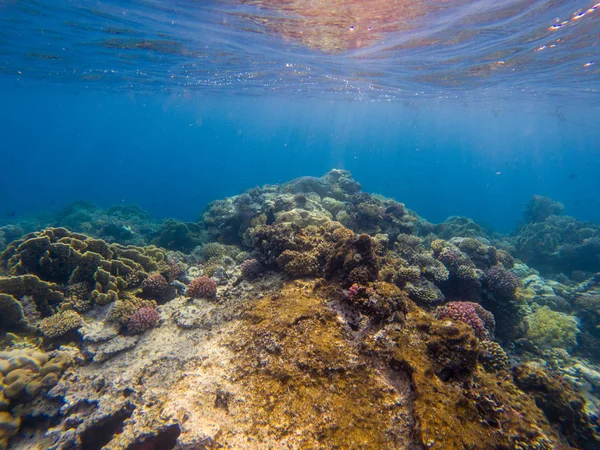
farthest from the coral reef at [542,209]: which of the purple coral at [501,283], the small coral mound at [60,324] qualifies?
the small coral mound at [60,324]

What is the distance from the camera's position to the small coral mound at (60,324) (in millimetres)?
6020

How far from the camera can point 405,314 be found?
14.4 feet

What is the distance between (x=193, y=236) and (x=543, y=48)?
83.3 ft

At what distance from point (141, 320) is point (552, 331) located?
12527 mm

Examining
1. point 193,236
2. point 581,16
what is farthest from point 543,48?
point 193,236

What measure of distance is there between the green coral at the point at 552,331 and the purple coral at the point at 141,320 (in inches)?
449

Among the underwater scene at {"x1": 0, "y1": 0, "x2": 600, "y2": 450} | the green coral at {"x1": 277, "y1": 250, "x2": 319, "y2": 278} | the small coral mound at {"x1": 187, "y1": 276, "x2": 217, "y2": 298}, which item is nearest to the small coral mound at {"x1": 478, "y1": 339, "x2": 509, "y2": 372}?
the underwater scene at {"x1": 0, "y1": 0, "x2": 600, "y2": 450}

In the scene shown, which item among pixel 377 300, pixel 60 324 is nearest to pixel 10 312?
pixel 60 324

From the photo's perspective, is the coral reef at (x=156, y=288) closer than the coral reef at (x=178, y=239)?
Yes

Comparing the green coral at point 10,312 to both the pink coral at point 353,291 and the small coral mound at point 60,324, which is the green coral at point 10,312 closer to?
the small coral mound at point 60,324

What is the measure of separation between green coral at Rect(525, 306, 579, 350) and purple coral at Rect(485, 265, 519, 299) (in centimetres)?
188

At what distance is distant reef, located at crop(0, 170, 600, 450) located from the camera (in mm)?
3338

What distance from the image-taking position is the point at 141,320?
6.20 m

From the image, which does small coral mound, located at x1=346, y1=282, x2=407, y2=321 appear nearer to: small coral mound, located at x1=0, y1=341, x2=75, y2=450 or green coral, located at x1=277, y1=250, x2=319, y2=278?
green coral, located at x1=277, y1=250, x2=319, y2=278
